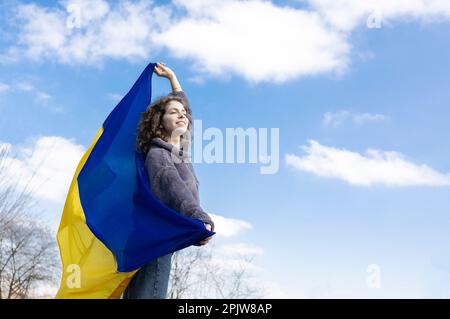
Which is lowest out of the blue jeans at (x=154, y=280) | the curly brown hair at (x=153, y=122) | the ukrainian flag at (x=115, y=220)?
the blue jeans at (x=154, y=280)

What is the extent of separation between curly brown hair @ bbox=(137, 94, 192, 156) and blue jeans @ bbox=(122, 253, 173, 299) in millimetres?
826

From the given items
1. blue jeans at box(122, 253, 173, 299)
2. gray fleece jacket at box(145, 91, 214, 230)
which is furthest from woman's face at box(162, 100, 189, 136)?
blue jeans at box(122, 253, 173, 299)

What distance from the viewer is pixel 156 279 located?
3547 millimetres

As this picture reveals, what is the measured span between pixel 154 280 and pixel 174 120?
1156 mm

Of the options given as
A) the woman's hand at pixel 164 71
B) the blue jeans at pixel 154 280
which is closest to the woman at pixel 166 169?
the blue jeans at pixel 154 280

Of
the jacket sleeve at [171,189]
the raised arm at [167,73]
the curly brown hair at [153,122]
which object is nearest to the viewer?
the jacket sleeve at [171,189]

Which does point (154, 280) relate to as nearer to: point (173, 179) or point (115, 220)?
point (115, 220)

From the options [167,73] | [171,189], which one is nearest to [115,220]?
[171,189]

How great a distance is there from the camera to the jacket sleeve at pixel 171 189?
137 inches

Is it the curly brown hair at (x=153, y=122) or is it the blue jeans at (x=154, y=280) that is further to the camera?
the curly brown hair at (x=153, y=122)

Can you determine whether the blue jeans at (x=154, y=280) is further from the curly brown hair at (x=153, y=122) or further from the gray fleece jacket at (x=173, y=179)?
the curly brown hair at (x=153, y=122)

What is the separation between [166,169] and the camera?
3648 mm

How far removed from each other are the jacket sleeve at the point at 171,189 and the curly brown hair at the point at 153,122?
8.8 inches

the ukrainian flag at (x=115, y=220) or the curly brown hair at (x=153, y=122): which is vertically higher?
the curly brown hair at (x=153, y=122)
